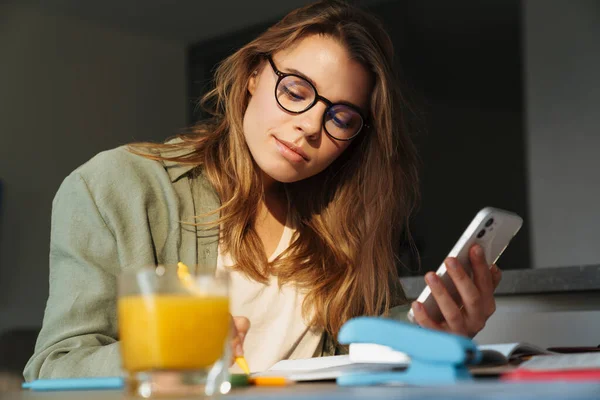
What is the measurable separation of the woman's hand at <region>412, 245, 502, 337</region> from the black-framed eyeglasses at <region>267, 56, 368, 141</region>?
390mm

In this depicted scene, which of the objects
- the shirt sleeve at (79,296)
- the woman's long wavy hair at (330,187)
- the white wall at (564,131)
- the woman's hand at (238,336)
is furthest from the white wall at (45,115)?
the woman's hand at (238,336)

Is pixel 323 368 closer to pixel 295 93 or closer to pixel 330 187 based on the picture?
pixel 295 93

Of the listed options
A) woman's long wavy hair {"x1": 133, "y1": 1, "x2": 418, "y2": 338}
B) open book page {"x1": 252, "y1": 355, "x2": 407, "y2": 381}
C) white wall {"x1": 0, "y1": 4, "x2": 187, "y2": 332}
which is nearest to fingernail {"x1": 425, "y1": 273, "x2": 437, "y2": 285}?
open book page {"x1": 252, "y1": 355, "x2": 407, "y2": 381}

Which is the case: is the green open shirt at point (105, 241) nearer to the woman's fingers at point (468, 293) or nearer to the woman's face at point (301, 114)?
the woman's face at point (301, 114)

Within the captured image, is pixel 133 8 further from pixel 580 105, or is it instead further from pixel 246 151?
pixel 246 151

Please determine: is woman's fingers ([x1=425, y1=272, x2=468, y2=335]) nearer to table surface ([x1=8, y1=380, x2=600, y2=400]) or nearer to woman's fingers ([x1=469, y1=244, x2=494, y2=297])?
woman's fingers ([x1=469, y1=244, x2=494, y2=297])

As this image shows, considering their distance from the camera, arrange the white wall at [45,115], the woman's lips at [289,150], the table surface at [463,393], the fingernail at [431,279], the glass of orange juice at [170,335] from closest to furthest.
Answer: the table surface at [463,393]
the glass of orange juice at [170,335]
the fingernail at [431,279]
the woman's lips at [289,150]
the white wall at [45,115]

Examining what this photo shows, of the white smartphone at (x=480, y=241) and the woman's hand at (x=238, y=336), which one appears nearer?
the woman's hand at (x=238, y=336)

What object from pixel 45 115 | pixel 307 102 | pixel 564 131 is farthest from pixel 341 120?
pixel 45 115

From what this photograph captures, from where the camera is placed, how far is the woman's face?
156cm

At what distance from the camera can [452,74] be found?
15.8ft

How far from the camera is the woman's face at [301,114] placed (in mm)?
1556

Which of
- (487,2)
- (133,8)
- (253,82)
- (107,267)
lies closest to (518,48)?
(487,2)

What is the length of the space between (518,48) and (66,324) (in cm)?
364
